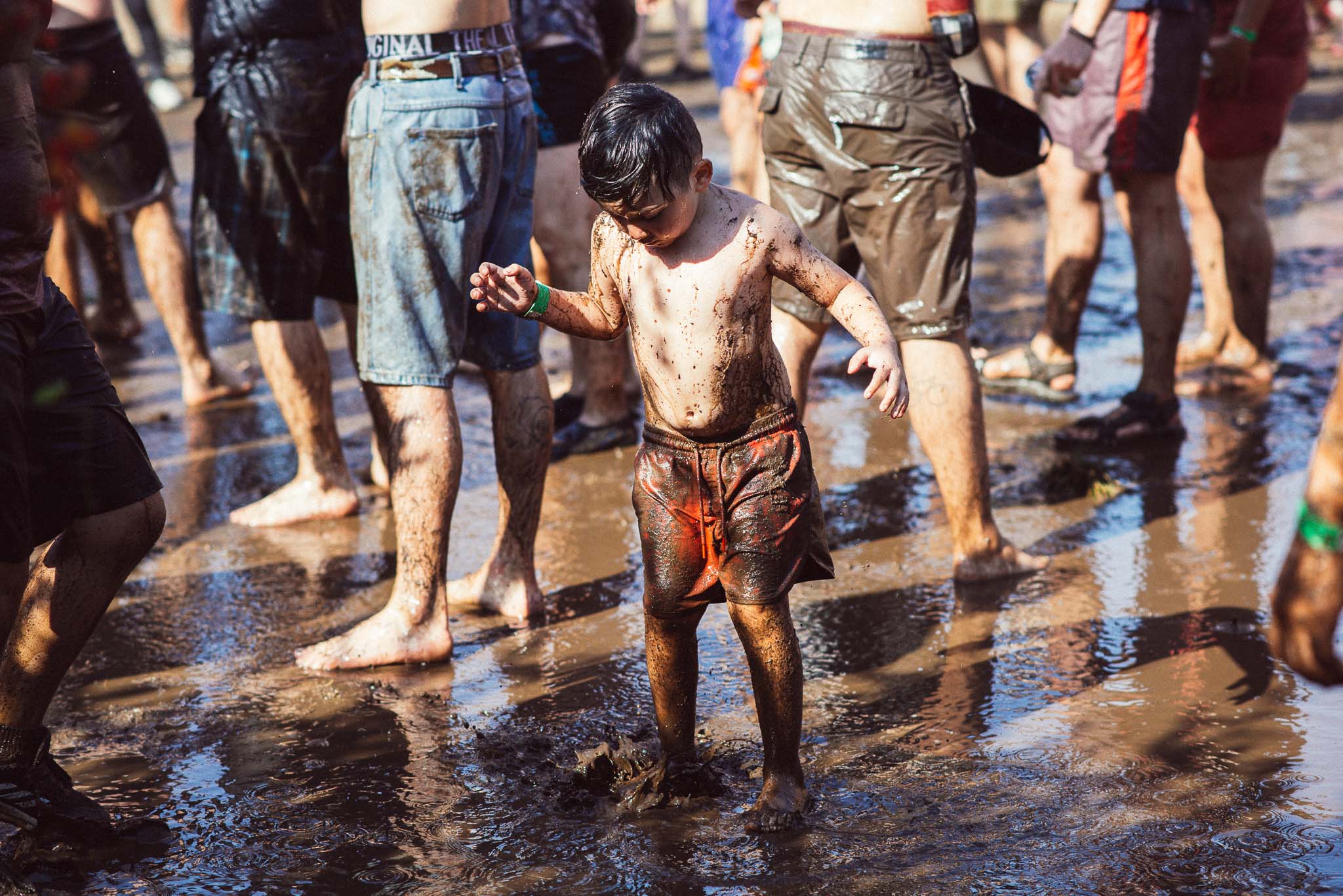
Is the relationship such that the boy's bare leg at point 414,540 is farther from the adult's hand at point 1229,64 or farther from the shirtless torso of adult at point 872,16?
the adult's hand at point 1229,64

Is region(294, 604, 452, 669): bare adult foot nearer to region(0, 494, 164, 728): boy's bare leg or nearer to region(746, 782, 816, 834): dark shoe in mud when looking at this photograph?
region(0, 494, 164, 728): boy's bare leg

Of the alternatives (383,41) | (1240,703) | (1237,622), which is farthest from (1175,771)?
(383,41)

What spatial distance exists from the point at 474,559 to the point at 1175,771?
2215 mm

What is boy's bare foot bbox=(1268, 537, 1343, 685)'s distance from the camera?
6.79 ft

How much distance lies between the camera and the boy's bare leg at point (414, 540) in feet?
12.1

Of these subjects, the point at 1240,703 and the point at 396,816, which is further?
the point at 1240,703

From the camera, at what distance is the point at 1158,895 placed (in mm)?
2518

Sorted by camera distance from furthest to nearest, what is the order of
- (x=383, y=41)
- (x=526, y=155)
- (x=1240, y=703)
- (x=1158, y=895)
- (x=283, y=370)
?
(x=283, y=370) → (x=526, y=155) → (x=383, y=41) → (x=1240, y=703) → (x=1158, y=895)

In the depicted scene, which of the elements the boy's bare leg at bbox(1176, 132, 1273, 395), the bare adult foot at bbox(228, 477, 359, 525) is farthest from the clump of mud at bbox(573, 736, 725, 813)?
the boy's bare leg at bbox(1176, 132, 1273, 395)

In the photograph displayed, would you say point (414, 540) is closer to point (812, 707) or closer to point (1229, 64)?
point (812, 707)

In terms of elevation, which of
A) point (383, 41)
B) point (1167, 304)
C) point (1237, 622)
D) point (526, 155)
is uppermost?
point (383, 41)

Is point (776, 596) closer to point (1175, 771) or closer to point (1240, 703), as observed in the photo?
point (1175, 771)

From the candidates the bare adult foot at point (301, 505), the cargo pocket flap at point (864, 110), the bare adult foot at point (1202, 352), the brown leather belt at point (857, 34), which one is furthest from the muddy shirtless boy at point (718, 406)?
the bare adult foot at point (1202, 352)

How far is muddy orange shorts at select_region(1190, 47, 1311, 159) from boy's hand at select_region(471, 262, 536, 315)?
3.91 m
